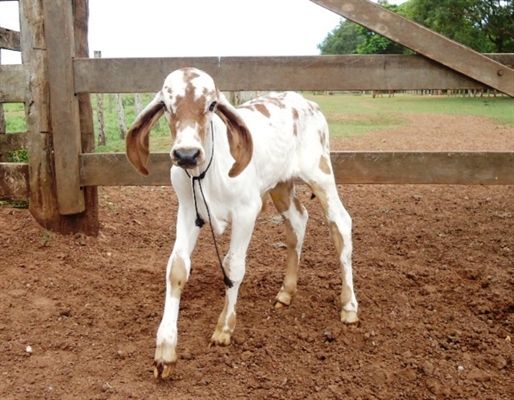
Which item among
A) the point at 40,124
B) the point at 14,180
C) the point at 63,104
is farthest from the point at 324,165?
the point at 14,180

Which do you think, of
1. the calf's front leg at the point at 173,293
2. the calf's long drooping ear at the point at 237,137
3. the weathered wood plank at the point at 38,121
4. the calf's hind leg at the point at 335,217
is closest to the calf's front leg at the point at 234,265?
the calf's front leg at the point at 173,293

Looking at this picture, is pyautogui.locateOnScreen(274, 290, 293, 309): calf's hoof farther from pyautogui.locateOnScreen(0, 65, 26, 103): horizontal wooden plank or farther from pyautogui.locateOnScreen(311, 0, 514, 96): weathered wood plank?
pyautogui.locateOnScreen(0, 65, 26, 103): horizontal wooden plank

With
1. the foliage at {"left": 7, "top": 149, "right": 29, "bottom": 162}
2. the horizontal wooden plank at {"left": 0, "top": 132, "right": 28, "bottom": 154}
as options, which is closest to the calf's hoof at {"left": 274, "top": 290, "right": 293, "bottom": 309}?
the foliage at {"left": 7, "top": 149, "right": 29, "bottom": 162}

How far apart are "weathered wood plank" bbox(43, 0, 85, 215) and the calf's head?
5.95ft

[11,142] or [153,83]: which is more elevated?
[153,83]

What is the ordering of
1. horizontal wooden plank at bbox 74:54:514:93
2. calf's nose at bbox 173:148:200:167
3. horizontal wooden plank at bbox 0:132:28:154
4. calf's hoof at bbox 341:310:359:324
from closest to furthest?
calf's nose at bbox 173:148:200:167 < calf's hoof at bbox 341:310:359:324 < horizontal wooden plank at bbox 74:54:514:93 < horizontal wooden plank at bbox 0:132:28:154

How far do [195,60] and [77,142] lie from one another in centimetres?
124

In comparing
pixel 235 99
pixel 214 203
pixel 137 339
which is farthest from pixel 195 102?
pixel 235 99

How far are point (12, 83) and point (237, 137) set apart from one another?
8.61 feet

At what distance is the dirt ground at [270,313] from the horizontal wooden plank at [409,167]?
2.33ft

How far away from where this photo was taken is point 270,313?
14.6 ft

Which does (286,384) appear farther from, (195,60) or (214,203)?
(195,60)

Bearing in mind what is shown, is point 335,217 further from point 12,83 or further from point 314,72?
point 12,83

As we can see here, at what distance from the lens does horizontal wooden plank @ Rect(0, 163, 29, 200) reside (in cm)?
541
